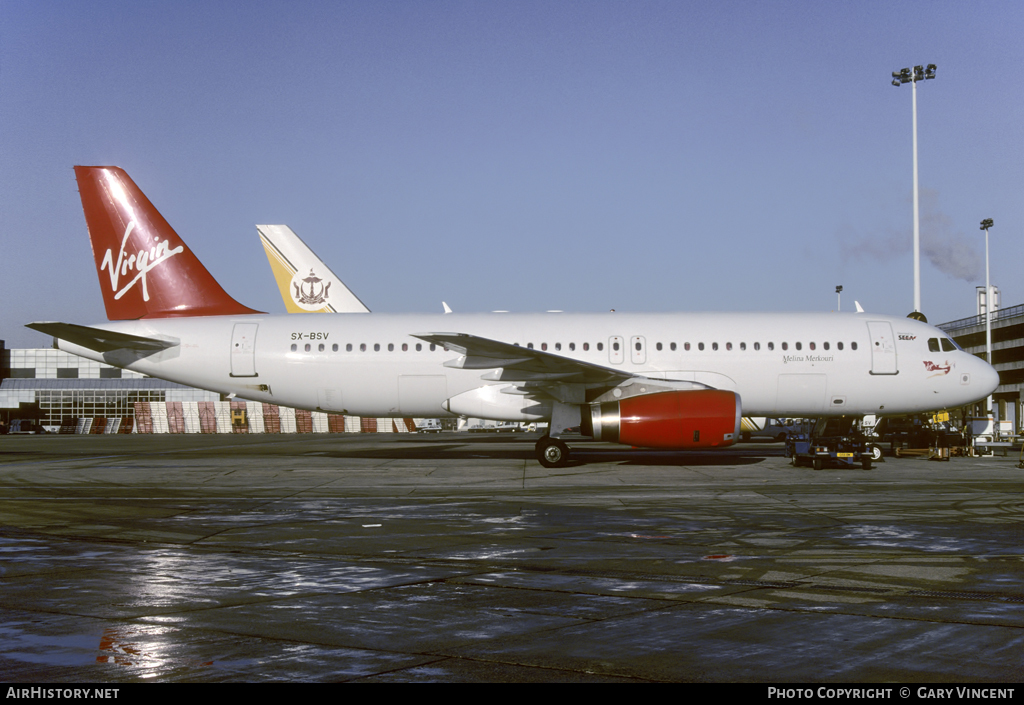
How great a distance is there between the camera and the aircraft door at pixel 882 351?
2148 centimetres

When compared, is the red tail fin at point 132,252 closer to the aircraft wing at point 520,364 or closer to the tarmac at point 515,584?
the aircraft wing at point 520,364

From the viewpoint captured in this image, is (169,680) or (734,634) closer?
(169,680)

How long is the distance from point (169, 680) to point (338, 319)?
18372 mm

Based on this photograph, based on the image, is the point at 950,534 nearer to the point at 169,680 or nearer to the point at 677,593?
the point at 677,593

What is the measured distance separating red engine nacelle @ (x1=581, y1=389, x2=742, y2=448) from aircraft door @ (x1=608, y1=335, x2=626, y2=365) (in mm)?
2404

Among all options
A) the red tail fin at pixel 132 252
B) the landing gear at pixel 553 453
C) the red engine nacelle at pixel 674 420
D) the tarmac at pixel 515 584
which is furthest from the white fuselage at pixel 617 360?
the tarmac at pixel 515 584

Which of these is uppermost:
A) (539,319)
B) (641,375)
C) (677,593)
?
(539,319)

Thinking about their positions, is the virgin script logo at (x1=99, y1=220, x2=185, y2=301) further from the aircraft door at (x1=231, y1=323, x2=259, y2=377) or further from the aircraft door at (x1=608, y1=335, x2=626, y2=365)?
the aircraft door at (x1=608, y1=335, x2=626, y2=365)

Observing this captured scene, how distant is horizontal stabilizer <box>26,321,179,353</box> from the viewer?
20.4 metres

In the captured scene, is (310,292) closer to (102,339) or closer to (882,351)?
(102,339)

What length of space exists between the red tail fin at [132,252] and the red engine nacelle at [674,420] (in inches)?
440

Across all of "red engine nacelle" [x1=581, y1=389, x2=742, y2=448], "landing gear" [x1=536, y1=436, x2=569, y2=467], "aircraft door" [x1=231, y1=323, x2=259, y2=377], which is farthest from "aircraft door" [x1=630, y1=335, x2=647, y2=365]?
"aircraft door" [x1=231, y1=323, x2=259, y2=377]

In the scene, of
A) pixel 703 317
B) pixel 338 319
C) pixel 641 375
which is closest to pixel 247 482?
pixel 338 319

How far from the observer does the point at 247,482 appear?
17.6 metres
